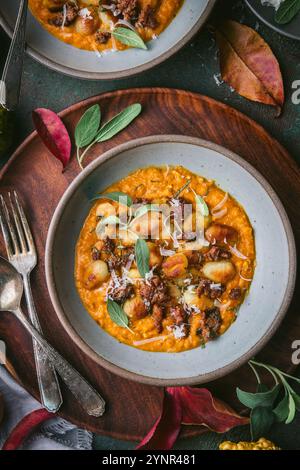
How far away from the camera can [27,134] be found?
107 inches

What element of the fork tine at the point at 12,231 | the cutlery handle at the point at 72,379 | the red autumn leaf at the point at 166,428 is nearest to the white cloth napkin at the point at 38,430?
the cutlery handle at the point at 72,379

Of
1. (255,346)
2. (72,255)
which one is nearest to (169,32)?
(72,255)

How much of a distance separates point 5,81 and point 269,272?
4.67ft

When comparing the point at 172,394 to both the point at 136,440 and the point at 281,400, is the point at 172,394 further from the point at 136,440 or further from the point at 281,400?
the point at 281,400

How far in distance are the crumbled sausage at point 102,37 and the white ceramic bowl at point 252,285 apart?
555mm

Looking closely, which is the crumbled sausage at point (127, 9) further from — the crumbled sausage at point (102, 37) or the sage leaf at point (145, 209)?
the sage leaf at point (145, 209)

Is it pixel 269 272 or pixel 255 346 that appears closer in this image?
pixel 255 346

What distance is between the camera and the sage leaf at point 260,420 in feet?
8.39

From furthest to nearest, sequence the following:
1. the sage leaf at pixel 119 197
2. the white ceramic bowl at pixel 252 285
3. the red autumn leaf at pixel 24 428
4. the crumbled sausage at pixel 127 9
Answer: the red autumn leaf at pixel 24 428
the crumbled sausage at pixel 127 9
the sage leaf at pixel 119 197
the white ceramic bowl at pixel 252 285

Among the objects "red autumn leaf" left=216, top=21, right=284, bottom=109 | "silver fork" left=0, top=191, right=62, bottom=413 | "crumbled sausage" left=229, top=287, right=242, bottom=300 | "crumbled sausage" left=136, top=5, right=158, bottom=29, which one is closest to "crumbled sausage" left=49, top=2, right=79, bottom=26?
"crumbled sausage" left=136, top=5, right=158, bottom=29

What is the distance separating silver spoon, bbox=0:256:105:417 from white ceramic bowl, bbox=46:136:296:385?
0.60 ft

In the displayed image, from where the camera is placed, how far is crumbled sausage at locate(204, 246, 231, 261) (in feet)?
8.12

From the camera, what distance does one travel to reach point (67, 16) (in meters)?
2.60

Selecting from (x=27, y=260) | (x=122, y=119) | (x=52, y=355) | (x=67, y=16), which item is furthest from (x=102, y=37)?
(x=52, y=355)
